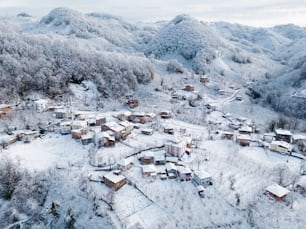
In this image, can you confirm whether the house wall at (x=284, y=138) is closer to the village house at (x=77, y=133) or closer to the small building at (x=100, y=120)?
the small building at (x=100, y=120)

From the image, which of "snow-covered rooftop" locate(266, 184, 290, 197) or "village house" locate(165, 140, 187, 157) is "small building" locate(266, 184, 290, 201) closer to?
"snow-covered rooftop" locate(266, 184, 290, 197)

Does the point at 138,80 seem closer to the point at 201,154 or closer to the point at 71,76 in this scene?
the point at 71,76

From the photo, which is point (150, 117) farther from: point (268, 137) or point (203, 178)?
point (203, 178)

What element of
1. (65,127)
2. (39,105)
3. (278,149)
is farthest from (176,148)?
(39,105)

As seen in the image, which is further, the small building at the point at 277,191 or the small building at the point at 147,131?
the small building at the point at 147,131

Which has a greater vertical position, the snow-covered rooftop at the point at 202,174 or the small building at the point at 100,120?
the snow-covered rooftop at the point at 202,174

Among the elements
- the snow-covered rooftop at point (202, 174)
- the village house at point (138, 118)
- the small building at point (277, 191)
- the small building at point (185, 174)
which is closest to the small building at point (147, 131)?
the village house at point (138, 118)
